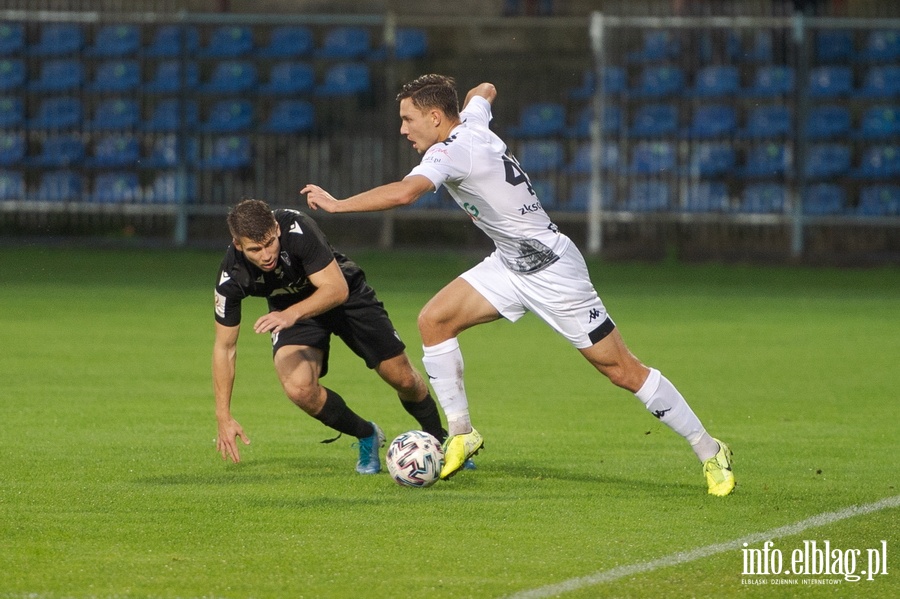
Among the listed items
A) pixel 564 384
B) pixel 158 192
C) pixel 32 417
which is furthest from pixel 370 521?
pixel 158 192

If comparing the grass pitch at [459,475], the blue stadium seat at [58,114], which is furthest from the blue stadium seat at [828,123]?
the blue stadium seat at [58,114]

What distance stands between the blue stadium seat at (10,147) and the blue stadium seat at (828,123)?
39.4 feet

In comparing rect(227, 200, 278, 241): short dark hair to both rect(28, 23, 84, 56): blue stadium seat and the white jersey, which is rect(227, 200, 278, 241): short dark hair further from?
rect(28, 23, 84, 56): blue stadium seat

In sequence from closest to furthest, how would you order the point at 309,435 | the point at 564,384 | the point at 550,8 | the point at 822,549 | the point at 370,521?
the point at 822,549, the point at 370,521, the point at 309,435, the point at 564,384, the point at 550,8

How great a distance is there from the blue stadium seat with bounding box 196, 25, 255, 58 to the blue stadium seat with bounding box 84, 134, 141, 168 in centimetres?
176

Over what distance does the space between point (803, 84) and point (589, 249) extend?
12.8 feet

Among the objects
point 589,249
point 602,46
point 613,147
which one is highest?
point 602,46

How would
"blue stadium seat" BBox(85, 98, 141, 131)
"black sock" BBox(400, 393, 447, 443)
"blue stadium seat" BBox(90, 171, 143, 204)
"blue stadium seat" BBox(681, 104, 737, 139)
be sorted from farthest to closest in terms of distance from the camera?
"blue stadium seat" BBox(85, 98, 141, 131), "blue stadium seat" BBox(90, 171, 143, 204), "blue stadium seat" BBox(681, 104, 737, 139), "black sock" BBox(400, 393, 447, 443)

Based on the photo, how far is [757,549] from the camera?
5938mm

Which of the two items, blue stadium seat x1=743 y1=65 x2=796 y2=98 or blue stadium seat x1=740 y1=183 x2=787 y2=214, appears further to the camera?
blue stadium seat x1=743 y1=65 x2=796 y2=98

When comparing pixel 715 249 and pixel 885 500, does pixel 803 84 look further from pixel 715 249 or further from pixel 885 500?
pixel 885 500

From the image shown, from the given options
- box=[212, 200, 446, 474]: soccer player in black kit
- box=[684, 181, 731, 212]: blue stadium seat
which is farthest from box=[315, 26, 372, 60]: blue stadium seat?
box=[212, 200, 446, 474]: soccer player in black kit

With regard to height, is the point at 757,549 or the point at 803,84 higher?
the point at 803,84

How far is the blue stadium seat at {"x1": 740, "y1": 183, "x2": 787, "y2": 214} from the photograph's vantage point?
2184 cm
